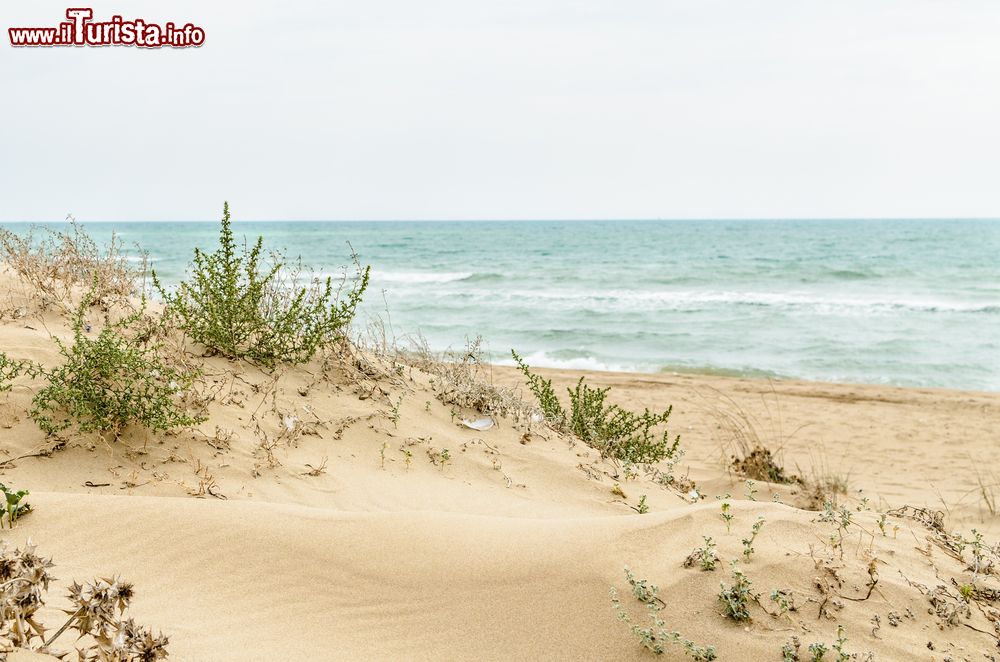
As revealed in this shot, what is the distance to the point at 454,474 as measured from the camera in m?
5.39

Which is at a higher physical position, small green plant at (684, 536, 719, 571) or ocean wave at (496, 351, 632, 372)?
small green plant at (684, 536, 719, 571)

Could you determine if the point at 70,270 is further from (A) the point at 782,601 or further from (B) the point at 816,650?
(B) the point at 816,650

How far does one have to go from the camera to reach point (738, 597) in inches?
115

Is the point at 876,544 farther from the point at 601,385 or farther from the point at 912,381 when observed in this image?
the point at 912,381

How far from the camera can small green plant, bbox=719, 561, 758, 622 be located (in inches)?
113

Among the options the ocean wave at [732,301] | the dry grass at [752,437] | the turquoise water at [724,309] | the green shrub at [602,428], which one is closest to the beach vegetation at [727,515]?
the green shrub at [602,428]

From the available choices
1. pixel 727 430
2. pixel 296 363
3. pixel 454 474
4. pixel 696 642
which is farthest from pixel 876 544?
pixel 727 430

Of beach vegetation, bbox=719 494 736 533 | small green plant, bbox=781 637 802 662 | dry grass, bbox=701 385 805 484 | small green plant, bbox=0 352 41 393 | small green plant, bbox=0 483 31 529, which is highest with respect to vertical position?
small green plant, bbox=0 352 41 393

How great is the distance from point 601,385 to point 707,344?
5903 millimetres

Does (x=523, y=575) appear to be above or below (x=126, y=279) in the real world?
below

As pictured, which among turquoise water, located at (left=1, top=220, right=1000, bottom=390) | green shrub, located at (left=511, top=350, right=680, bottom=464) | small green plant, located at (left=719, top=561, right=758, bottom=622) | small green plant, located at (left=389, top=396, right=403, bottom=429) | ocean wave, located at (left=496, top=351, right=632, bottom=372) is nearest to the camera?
small green plant, located at (left=719, top=561, right=758, bottom=622)

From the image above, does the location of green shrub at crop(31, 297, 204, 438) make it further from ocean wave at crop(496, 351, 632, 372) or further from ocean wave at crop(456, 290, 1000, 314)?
ocean wave at crop(456, 290, 1000, 314)

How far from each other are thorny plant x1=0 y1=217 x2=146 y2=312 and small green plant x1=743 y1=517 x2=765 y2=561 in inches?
→ 215

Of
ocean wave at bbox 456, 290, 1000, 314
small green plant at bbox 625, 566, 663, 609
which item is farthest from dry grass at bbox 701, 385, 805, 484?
ocean wave at bbox 456, 290, 1000, 314
